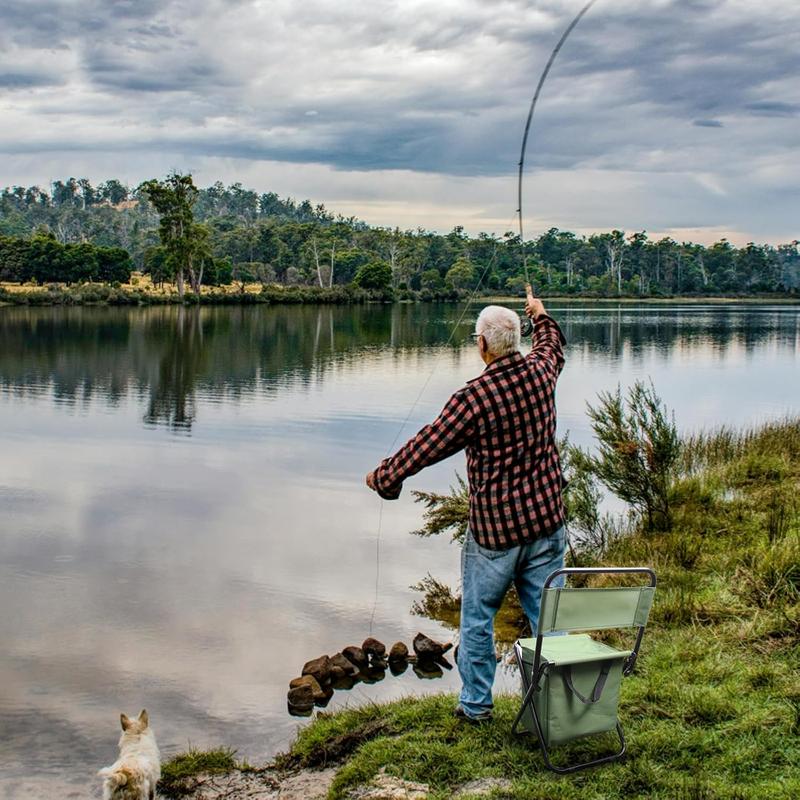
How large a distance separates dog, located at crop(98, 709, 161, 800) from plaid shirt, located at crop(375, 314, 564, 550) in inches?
90.8

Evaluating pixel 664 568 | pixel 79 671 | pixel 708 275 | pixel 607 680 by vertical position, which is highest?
pixel 708 275

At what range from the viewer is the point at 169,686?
7777mm

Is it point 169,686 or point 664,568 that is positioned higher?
point 664,568

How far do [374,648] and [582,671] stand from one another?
13.2ft

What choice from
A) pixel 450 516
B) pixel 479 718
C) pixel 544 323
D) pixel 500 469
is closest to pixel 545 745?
pixel 479 718

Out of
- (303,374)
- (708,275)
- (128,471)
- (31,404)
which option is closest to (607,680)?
(128,471)

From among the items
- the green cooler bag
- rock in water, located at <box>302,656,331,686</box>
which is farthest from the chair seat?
rock in water, located at <box>302,656,331,686</box>

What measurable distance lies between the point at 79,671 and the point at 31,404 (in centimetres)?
1893

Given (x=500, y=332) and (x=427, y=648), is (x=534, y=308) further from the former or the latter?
(x=427, y=648)

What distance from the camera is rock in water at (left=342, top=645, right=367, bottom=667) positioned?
26.7 feet

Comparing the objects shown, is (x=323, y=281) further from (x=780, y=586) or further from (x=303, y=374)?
(x=780, y=586)

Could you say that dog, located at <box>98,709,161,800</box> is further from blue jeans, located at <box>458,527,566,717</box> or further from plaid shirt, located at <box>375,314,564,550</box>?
plaid shirt, located at <box>375,314,564,550</box>

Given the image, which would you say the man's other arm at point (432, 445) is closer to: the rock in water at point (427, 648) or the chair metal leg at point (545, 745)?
the chair metal leg at point (545, 745)

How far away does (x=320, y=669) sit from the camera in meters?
7.82
